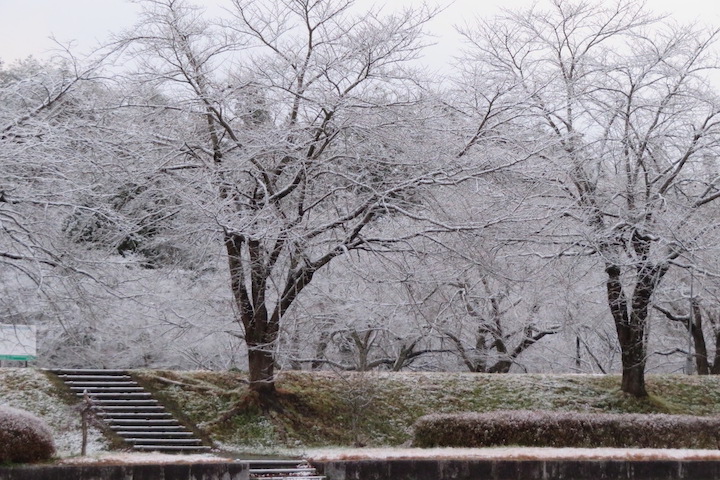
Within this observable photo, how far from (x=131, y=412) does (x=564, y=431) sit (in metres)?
7.62

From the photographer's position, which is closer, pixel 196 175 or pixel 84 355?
pixel 196 175

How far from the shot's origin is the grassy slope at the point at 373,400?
664 inches

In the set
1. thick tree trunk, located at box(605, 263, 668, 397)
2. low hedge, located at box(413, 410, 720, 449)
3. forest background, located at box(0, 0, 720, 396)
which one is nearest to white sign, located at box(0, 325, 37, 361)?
forest background, located at box(0, 0, 720, 396)

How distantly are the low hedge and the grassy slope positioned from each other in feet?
9.43

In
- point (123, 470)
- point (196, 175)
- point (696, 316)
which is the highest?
point (196, 175)

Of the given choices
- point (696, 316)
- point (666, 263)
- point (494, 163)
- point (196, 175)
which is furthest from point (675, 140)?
point (196, 175)

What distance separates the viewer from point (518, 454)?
1217cm

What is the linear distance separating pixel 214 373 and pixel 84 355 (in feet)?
29.5

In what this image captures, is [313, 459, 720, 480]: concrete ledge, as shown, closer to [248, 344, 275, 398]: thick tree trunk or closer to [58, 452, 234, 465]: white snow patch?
[58, 452, 234, 465]: white snow patch

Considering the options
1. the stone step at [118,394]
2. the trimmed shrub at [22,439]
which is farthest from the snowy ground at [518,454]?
the stone step at [118,394]

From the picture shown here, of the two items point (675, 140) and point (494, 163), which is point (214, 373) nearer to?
point (494, 163)

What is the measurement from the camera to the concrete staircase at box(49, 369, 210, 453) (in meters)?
15.3

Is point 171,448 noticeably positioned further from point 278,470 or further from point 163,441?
point 278,470

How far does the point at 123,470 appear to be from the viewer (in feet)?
35.5
